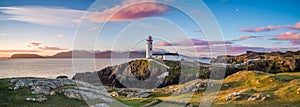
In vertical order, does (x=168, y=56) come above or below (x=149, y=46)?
below

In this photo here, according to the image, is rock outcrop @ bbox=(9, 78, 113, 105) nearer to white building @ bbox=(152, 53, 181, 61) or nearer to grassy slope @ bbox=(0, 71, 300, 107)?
grassy slope @ bbox=(0, 71, 300, 107)

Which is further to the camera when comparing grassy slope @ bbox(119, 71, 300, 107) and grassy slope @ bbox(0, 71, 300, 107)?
grassy slope @ bbox(119, 71, 300, 107)

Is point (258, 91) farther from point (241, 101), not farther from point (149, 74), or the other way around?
point (149, 74)

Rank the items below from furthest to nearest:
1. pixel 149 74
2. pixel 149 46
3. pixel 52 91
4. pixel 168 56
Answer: pixel 168 56 → pixel 149 46 → pixel 149 74 → pixel 52 91

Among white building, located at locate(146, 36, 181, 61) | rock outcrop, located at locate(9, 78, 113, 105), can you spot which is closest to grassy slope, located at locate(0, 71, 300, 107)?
rock outcrop, located at locate(9, 78, 113, 105)

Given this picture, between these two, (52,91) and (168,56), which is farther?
(168,56)

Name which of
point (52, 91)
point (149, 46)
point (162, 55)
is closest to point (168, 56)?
point (162, 55)

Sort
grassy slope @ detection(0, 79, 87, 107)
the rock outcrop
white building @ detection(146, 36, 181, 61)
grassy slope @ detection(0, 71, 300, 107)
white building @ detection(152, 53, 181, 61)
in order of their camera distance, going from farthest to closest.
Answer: white building @ detection(152, 53, 181, 61) < white building @ detection(146, 36, 181, 61) < the rock outcrop < grassy slope @ detection(0, 71, 300, 107) < grassy slope @ detection(0, 79, 87, 107)

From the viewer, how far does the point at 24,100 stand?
→ 28.2 m

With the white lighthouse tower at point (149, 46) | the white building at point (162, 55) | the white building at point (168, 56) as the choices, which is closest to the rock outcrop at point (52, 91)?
the white lighthouse tower at point (149, 46)

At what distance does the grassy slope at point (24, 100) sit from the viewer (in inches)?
1075

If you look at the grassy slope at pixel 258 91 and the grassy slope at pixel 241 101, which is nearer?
the grassy slope at pixel 241 101

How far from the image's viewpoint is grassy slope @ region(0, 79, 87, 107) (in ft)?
89.6

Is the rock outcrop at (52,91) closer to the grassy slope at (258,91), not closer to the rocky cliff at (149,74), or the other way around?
the grassy slope at (258,91)
